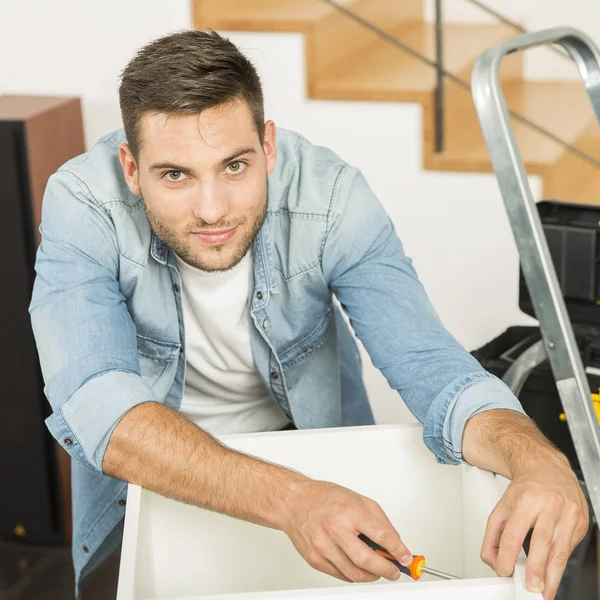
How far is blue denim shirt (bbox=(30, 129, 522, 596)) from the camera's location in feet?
4.36

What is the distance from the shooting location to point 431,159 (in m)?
2.66

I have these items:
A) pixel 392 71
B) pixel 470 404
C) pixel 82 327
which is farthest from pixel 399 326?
pixel 392 71

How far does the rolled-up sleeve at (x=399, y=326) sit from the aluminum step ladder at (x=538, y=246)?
0.21 metres

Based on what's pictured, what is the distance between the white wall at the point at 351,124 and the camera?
2672 millimetres

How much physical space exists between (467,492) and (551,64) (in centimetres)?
257

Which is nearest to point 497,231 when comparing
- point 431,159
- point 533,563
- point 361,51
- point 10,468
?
point 431,159

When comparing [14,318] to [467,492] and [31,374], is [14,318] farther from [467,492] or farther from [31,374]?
[467,492]

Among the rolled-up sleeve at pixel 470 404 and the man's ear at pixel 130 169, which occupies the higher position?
the man's ear at pixel 130 169

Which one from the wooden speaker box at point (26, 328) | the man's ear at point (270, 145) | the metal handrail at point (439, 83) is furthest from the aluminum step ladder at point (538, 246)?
the wooden speaker box at point (26, 328)

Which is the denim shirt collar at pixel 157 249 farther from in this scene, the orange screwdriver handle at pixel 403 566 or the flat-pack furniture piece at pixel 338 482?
the orange screwdriver handle at pixel 403 566

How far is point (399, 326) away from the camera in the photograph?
1.50 meters

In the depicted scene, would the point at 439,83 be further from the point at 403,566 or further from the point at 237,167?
the point at 403,566

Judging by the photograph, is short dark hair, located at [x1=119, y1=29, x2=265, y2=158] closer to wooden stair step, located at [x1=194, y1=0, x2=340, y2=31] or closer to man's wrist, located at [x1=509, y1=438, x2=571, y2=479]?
man's wrist, located at [x1=509, y1=438, x2=571, y2=479]

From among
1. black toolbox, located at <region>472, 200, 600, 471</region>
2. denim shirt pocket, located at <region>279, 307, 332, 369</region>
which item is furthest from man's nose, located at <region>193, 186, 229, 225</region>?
black toolbox, located at <region>472, 200, 600, 471</region>
